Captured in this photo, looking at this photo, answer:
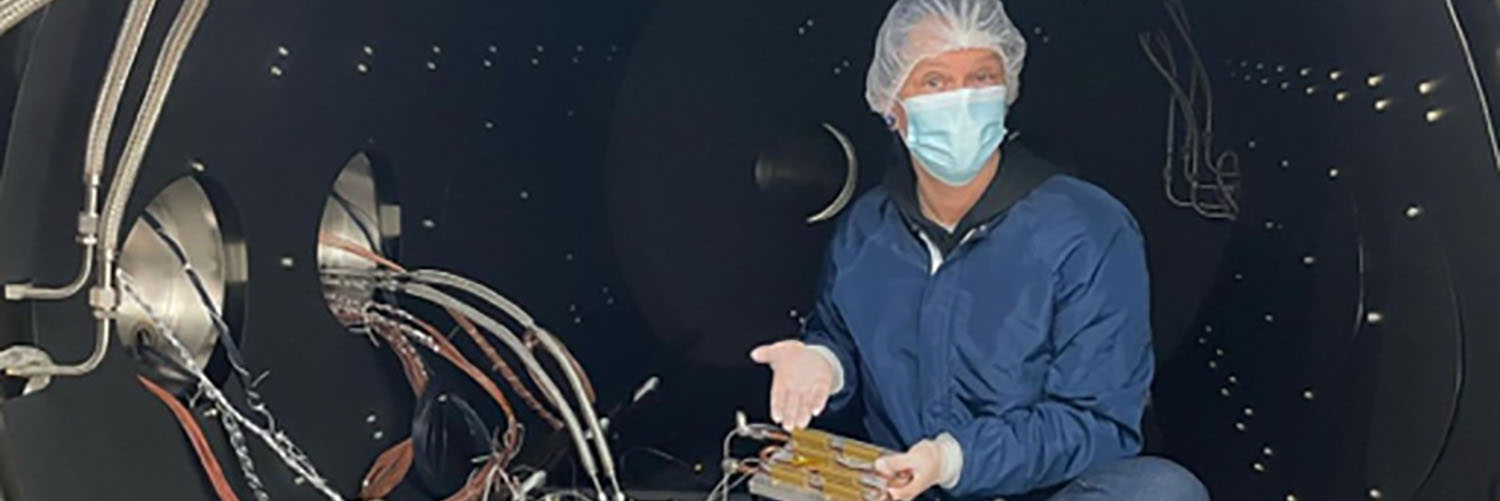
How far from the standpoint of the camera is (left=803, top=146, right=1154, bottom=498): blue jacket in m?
1.24

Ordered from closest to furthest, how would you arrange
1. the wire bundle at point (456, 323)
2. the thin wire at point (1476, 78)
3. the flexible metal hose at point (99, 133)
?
the flexible metal hose at point (99, 133)
the thin wire at point (1476, 78)
the wire bundle at point (456, 323)

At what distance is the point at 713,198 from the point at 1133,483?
0.82 meters

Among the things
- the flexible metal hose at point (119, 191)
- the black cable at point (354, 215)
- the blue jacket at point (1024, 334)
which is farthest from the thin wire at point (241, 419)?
the blue jacket at point (1024, 334)

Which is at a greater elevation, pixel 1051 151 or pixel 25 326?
pixel 25 326

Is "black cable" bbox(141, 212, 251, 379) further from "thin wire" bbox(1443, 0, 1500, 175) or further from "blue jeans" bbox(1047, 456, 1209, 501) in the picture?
"thin wire" bbox(1443, 0, 1500, 175)

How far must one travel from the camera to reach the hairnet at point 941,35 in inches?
50.2

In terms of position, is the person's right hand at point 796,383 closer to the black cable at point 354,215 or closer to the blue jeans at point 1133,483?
the blue jeans at point 1133,483

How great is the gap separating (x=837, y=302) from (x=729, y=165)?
1.59 ft

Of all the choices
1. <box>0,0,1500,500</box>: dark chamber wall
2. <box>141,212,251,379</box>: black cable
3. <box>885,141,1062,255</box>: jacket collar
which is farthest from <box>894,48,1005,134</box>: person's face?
<box>141,212,251,379</box>: black cable

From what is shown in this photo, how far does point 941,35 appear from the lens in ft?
4.19

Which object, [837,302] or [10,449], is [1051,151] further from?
[10,449]

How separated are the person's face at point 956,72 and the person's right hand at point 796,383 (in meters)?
0.32

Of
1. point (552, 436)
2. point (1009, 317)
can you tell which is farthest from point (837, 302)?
point (552, 436)

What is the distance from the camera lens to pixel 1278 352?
4.65 ft
